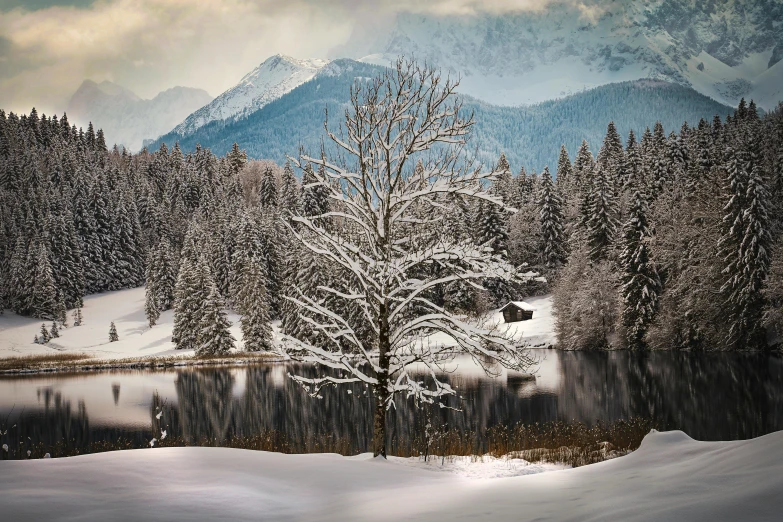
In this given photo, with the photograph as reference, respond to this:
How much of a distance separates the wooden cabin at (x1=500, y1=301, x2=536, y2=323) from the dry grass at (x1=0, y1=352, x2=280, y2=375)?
87.8 feet

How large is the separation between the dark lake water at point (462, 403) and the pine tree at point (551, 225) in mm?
31139

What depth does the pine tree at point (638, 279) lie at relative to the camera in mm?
49969

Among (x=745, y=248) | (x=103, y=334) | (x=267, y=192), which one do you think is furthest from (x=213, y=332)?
(x=745, y=248)

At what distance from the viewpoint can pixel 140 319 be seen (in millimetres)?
83938

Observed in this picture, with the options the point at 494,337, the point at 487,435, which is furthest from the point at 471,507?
the point at 487,435

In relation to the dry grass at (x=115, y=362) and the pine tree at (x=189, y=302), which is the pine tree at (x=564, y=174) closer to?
the pine tree at (x=189, y=302)

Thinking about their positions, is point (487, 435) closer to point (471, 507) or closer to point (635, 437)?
point (635, 437)

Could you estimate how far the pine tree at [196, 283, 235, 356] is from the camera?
64.4 m

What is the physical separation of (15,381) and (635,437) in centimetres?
5206

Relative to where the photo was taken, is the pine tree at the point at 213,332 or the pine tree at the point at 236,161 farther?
the pine tree at the point at 236,161

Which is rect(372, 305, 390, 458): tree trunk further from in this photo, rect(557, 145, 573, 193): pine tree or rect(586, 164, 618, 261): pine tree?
rect(557, 145, 573, 193): pine tree

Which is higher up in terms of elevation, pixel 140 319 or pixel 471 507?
pixel 140 319

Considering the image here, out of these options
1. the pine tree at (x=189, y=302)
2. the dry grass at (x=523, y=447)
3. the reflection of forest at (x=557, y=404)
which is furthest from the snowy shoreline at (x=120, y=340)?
the dry grass at (x=523, y=447)

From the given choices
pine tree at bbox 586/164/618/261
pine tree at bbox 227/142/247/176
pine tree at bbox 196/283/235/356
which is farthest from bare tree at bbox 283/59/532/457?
pine tree at bbox 227/142/247/176
